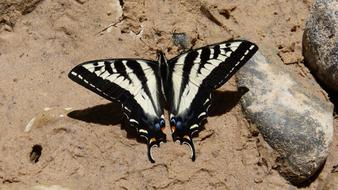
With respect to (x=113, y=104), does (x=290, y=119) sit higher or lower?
higher

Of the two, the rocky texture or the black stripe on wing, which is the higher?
the black stripe on wing

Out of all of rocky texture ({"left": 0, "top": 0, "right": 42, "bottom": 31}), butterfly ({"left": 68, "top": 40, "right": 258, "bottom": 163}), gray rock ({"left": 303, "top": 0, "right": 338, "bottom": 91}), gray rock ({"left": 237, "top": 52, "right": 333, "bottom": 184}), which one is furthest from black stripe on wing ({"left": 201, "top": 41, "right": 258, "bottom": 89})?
rocky texture ({"left": 0, "top": 0, "right": 42, "bottom": 31})

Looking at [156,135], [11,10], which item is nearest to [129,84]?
[156,135]

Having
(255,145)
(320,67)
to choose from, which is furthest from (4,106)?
(320,67)

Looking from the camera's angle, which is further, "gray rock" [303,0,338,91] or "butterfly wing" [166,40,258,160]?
"gray rock" [303,0,338,91]

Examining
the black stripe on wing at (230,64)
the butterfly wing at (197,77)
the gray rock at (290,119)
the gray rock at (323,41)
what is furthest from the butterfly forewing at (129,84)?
the gray rock at (323,41)

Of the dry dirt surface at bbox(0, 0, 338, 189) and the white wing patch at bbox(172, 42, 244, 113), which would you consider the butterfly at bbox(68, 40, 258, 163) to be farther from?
the dry dirt surface at bbox(0, 0, 338, 189)

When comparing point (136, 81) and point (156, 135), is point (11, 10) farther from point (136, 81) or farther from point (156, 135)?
point (156, 135)
